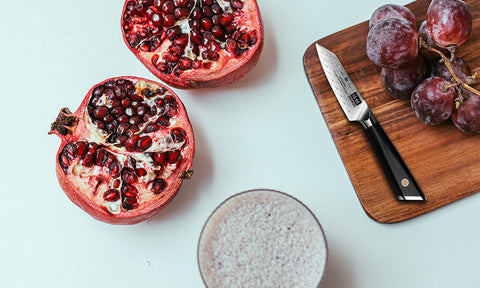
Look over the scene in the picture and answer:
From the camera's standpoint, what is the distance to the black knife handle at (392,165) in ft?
3.27

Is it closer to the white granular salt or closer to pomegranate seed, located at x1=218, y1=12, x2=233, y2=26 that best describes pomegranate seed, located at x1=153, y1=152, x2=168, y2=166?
the white granular salt

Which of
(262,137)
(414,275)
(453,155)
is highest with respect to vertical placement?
(262,137)

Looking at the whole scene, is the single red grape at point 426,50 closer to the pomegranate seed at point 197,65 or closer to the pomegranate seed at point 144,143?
the pomegranate seed at point 197,65

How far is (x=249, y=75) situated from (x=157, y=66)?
0.23 m

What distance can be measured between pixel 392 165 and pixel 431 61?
0.78 feet

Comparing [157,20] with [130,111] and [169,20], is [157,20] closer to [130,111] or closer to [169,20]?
[169,20]

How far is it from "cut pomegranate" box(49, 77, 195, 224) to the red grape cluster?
0.44 metres

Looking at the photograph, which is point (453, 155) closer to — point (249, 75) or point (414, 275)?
point (414, 275)

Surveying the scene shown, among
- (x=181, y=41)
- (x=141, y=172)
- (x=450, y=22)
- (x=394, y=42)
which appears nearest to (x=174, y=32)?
(x=181, y=41)

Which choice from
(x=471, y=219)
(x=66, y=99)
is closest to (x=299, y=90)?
(x=471, y=219)

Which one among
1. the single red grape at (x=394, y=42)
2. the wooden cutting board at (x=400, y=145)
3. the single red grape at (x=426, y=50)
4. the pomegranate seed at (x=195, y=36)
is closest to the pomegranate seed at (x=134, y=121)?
the pomegranate seed at (x=195, y=36)

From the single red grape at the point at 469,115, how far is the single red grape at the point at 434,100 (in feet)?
0.07

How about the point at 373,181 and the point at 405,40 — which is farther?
the point at 373,181

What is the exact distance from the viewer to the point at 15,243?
1105 mm
